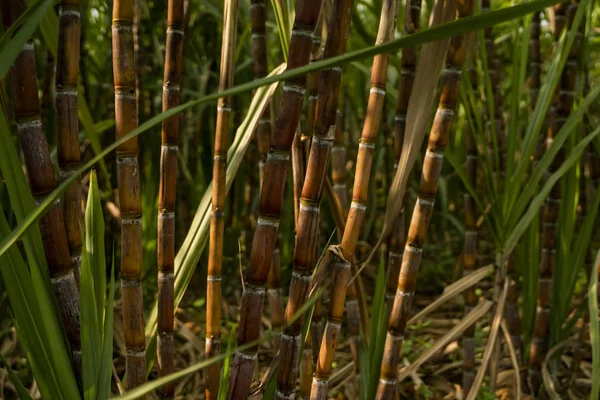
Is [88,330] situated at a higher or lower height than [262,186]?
lower

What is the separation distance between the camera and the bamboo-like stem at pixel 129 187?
655 millimetres

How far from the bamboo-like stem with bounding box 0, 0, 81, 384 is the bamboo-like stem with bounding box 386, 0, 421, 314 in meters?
0.43

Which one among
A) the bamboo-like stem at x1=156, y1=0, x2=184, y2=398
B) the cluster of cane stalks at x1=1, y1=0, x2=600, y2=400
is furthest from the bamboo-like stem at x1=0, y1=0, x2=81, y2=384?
the bamboo-like stem at x1=156, y1=0, x2=184, y2=398

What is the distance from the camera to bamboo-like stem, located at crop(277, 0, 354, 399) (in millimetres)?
656

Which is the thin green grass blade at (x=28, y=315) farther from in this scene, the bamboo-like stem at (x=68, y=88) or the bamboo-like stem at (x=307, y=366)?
the bamboo-like stem at (x=307, y=366)

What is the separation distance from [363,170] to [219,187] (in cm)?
17

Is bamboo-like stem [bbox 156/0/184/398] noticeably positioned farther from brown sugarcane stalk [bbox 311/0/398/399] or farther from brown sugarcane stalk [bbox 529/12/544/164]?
brown sugarcane stalk [bbox 529/12/544/164]

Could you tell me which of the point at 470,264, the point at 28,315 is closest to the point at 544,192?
the point at 470,264

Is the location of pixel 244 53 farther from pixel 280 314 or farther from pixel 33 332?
pixel 33 332

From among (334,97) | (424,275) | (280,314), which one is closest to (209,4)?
(280,314)

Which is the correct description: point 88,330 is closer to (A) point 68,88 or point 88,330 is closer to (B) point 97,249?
(B) point 97,249

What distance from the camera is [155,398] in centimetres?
81

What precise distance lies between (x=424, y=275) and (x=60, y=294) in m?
1.44

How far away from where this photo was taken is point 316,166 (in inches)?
26.3
